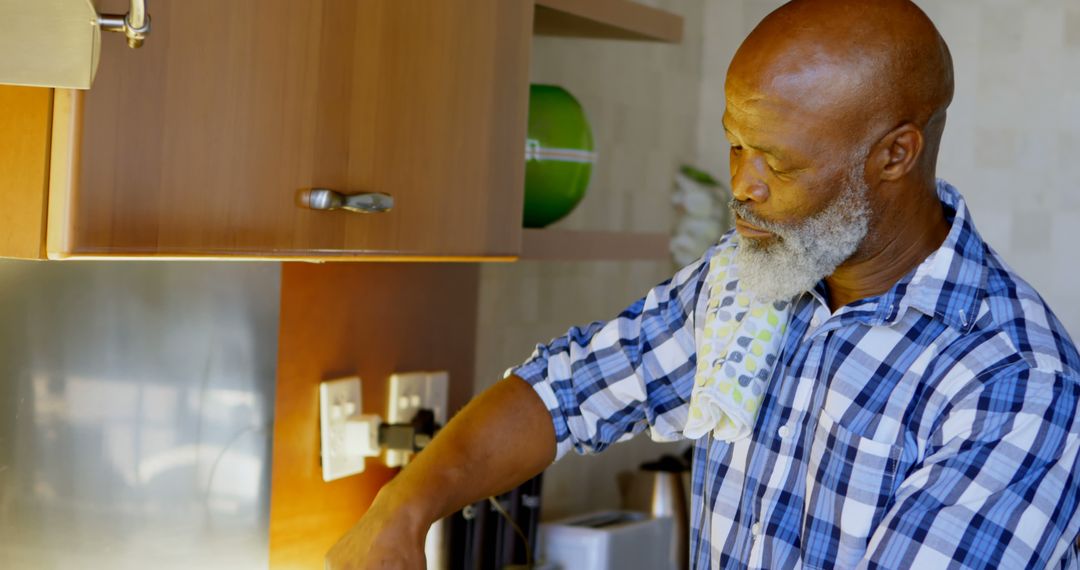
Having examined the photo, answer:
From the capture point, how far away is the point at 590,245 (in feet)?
5.38

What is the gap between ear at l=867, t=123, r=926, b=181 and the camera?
123 cm

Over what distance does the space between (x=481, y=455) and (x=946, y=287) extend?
50cm

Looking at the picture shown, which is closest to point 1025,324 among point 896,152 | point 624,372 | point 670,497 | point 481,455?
point 896,152

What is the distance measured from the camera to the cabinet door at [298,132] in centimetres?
94

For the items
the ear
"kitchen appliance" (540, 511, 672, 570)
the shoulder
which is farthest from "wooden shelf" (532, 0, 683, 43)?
"kitchen appliance" (540, 511, 672, 570)

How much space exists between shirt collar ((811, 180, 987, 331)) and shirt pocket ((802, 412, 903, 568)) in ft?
0.41

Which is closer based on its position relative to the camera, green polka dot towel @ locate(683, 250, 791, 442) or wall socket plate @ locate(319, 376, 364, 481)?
green polka dot towel @ locate(683, 250, 791, 442)

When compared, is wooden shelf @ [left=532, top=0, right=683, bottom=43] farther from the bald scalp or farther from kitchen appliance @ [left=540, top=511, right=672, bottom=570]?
kitchen appliance @ [left=540, top=511, right=672, bottom=570]

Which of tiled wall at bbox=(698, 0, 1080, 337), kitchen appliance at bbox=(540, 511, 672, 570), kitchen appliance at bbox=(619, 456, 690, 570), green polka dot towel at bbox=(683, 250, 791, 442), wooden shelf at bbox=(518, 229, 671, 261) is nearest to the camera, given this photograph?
green polka dot towel at bbox=(683, 250, 791, 442)

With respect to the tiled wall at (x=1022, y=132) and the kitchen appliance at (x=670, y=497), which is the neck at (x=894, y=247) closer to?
the kitchen appliance at (x=670, y=497)

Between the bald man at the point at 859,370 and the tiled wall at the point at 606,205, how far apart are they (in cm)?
63

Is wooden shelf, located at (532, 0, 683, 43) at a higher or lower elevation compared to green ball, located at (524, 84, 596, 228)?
higher

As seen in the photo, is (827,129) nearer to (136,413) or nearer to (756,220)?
(756,220)

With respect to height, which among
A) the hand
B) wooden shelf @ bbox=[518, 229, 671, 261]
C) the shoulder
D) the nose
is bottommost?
the hand
